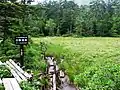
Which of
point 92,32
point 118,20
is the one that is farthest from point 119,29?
point 92,32

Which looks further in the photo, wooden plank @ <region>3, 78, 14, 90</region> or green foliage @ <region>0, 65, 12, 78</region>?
green foliage @ <region>0, 65, 12, 78</region>

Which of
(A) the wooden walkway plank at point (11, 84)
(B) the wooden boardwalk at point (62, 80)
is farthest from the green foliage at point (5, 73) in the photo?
(B) the wooden boardwalk at point (62, 80)

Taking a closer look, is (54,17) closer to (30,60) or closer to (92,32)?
(92,32)

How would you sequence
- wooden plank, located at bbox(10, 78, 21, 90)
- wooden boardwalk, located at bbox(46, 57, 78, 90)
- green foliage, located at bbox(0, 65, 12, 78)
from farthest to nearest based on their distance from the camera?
wooden boardwalk, located at bbox(46, 57, 78, 90), green foliage, located at bbox(0, 65, 12, 78), wooden plank, located at bbox(10, 78, 21, 90)

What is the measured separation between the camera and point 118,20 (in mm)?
55688

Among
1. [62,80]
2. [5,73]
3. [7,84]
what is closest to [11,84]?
[7,84]

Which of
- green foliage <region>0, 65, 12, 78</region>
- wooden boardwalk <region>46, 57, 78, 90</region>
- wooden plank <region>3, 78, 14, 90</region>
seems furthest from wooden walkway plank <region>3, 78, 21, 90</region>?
wooden boardwalk <region>46, 57, 78, 90</region>

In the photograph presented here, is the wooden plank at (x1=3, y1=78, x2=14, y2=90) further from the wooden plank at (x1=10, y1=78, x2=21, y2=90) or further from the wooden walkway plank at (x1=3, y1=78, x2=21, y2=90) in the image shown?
the wooden plank at (x1=10, y1=78, x2=21, y2=90)

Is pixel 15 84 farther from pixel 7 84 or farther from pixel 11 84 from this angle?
pixel 7 84

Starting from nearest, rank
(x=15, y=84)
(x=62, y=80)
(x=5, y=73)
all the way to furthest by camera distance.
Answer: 1. (x=15, y=84)
2. (x=5, y=73)
3. (x=62, y=80)

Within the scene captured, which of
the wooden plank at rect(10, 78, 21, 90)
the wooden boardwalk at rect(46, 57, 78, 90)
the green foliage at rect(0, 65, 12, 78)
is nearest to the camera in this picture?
the wooden plank at rect(10, 78, 21, 90)

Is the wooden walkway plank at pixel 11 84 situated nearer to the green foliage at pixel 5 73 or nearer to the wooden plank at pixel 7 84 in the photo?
the wooden plank at pixel 7 84

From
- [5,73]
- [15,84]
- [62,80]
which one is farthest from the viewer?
[62,80]

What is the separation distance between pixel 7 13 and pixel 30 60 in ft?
10.6
